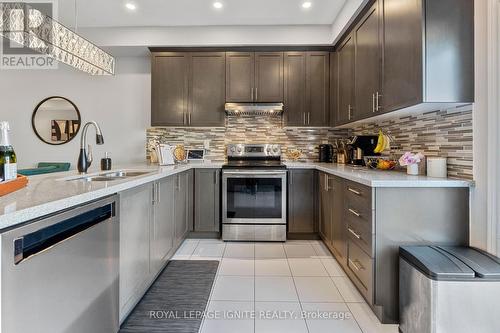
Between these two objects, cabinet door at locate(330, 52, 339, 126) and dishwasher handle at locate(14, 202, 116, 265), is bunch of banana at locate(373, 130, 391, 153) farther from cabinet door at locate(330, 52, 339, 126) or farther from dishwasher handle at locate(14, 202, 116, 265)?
→ dishwasher handle at locate(14, 202, 116, 265)

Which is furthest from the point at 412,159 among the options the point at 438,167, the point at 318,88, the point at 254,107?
the point at 254,107

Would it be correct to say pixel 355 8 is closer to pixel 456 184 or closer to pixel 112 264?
pixel 456 184

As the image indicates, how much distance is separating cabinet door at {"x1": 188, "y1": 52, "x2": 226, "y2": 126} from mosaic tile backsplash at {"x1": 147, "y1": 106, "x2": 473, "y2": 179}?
299 mm

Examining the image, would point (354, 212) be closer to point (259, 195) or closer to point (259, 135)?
point (259, 195)

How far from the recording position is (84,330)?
1.28m

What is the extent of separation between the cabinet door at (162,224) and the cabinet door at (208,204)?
2.52ft

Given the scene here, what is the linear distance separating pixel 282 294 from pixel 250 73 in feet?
8.88

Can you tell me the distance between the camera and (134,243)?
1.86m

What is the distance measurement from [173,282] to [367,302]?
→ 4.93ft

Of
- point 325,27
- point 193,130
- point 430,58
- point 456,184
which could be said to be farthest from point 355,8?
point 193,130

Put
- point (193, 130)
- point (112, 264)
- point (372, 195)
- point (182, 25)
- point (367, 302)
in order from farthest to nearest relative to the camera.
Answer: point (193, 130), point (182, 25), point (367, 302), point (372, 195), point (112, 264)

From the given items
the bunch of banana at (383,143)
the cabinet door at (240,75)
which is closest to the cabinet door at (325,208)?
the bunch of banana at (383,143)

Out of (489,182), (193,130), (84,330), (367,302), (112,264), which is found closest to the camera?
(84,330)

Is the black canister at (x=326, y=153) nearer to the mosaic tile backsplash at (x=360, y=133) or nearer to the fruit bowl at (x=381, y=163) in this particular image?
the mosaic tile backsplash at (x=360, y=133)
